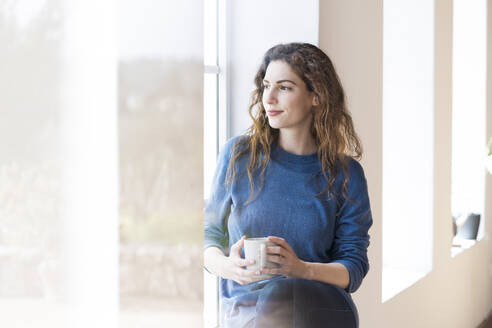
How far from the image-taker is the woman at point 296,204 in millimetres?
1120

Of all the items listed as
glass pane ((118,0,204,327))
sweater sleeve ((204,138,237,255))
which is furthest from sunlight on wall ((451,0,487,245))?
glass pane ((118,0,204,327))

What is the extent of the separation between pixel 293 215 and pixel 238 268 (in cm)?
18

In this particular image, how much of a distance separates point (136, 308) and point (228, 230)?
25.1 inches

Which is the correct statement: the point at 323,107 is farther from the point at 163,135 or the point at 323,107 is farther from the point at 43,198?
the point at 43,198

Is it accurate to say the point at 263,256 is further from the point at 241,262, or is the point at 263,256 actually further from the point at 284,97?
the point at 284,97

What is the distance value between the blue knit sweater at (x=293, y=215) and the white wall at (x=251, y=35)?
0.36m

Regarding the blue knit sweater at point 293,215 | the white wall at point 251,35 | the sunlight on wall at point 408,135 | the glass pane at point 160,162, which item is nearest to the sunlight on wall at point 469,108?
the sunlight on wall at point 408,135

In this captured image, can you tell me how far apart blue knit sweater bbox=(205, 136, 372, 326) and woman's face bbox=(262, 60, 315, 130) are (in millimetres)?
77

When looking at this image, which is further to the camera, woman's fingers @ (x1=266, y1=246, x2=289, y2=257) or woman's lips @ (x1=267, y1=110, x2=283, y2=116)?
woman's lips @ (x1=267, y1=110, x2=283, y2=116)

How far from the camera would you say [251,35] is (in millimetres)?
1500

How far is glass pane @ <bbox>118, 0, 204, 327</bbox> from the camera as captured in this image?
1.69 feet

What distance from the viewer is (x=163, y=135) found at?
528 mm

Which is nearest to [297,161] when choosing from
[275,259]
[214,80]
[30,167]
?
[275,259]

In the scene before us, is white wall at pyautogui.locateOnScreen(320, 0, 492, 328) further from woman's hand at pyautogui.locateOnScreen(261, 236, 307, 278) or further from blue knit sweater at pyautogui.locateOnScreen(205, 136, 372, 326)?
woman's hand at pyautogui.locateOnScreen(261, 236, 307, 278)
